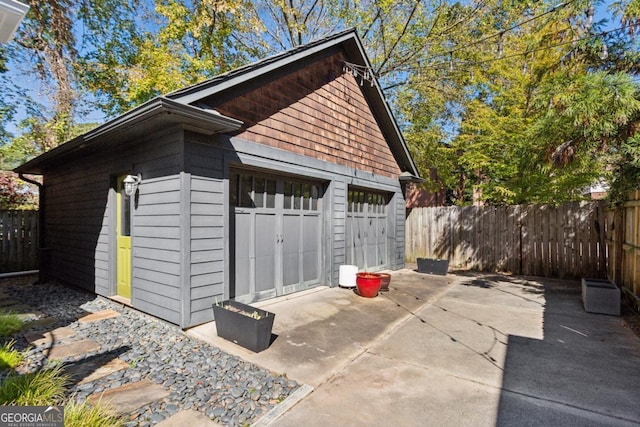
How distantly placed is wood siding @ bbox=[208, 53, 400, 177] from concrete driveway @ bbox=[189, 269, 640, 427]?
113 inches

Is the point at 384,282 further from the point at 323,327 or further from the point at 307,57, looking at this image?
the point at 307,57

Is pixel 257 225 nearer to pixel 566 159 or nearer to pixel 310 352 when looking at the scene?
pixel 310 352

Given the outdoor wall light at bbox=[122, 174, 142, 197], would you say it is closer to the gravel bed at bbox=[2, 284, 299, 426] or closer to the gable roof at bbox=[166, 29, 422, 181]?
the gable roof at bbox=[166, 29, 422, 181]

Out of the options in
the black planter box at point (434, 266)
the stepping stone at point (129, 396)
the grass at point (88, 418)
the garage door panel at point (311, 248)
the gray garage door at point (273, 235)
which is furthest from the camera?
the black planter box at point (434, 266)

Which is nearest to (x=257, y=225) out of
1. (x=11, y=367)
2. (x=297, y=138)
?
(x=297, y=138)

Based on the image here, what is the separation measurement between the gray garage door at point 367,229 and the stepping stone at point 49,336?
516 centimetres

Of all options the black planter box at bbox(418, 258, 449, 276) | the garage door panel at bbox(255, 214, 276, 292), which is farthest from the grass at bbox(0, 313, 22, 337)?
the black planter box at bbox(418, 258, 449, 276)

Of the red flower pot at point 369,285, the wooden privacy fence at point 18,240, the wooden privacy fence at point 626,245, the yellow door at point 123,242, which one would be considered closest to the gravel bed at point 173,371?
the yellow door at point 123,242

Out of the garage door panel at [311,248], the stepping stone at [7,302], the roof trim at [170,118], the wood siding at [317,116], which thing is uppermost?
the wood siding at [317,116]

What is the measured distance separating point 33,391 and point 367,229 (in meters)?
6.87

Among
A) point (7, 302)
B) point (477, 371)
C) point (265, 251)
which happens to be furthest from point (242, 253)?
point (7, 302)

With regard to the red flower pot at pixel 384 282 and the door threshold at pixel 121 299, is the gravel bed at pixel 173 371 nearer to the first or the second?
the door threshold at pixel 121 299

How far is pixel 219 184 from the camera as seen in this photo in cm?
438

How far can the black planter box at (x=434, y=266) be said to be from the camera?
836 cm
